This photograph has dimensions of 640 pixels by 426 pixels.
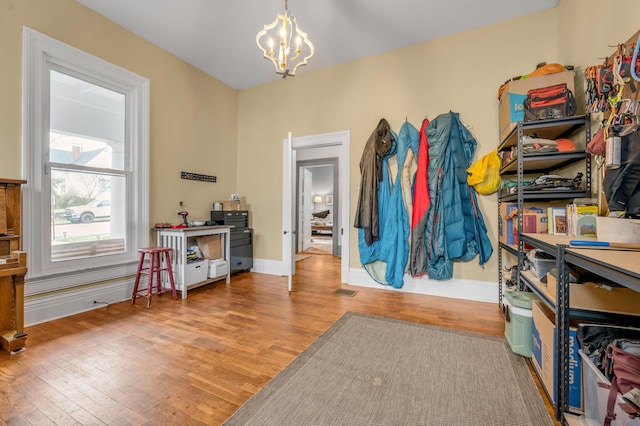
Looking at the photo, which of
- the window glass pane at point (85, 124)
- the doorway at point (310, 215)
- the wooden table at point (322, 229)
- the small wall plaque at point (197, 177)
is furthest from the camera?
the wooden table at point (322, 229)

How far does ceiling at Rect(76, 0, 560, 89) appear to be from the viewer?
2.77m

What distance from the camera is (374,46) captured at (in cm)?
348

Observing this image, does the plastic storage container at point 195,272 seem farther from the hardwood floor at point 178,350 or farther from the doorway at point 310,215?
the doorway at point 310,215

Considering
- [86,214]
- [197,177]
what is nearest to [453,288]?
[197,177]

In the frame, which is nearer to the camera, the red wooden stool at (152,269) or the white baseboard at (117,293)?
the white baseboard at (117,293)

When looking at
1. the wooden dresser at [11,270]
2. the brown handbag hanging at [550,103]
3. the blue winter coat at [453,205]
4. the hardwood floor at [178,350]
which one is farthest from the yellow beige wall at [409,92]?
the wooden dresser at [11,270]

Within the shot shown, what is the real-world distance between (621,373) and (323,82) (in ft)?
13.4

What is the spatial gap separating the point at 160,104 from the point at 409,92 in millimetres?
3243

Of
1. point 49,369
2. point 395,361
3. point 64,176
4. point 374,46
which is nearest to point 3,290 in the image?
point 49,369

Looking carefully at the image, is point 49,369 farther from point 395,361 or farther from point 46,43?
point 46,43

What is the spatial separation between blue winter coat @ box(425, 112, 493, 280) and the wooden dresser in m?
3.75

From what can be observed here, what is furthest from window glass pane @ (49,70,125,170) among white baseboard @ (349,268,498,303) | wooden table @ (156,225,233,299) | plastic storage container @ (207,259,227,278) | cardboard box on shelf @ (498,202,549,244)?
cardboard box on shelf @ (498,202,549,244)

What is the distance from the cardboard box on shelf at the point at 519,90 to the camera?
2186mm

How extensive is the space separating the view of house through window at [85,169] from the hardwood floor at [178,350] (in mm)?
778
